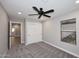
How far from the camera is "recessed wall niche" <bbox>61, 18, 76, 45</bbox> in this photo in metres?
4.23

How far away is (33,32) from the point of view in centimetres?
766

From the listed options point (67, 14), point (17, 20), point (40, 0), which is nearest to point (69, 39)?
point (67, 14)

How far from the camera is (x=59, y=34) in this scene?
551 cm

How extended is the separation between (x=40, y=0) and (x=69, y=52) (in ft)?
11.0

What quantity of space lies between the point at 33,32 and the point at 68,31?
3785 mm

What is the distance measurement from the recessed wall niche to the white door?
10.6 feet

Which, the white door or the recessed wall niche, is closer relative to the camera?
the recessed wall niche

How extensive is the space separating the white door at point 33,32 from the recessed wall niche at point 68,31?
3223 millimetres

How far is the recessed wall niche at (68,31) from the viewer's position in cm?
423

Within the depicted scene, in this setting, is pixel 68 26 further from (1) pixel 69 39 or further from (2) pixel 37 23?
(2) pixel 37 23

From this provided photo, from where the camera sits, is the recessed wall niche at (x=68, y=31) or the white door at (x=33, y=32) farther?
the white door at (x=33, y=32)

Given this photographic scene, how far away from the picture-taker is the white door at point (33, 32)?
720 cm

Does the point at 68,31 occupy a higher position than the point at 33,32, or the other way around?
the point at 68,31

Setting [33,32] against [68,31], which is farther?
[33,32]
